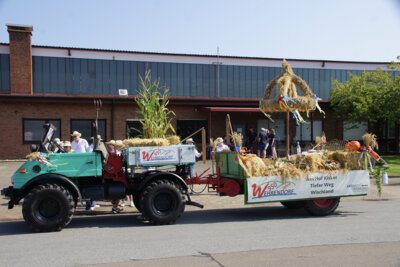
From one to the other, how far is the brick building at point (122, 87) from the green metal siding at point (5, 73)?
2.2 inches

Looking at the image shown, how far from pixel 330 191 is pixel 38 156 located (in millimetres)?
6003

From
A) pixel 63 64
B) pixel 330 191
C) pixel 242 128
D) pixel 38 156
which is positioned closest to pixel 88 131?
pixel 63 64

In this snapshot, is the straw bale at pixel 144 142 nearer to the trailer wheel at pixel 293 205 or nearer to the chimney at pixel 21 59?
the trailer wheel at pixel 293 205

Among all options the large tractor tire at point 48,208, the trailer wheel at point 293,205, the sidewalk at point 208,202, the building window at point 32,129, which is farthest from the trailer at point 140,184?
the building window at point 32,129

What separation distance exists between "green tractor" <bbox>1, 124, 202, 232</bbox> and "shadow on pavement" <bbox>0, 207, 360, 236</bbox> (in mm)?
Answer: 462

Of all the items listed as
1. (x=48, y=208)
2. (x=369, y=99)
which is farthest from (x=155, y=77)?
(x=48, y=208)

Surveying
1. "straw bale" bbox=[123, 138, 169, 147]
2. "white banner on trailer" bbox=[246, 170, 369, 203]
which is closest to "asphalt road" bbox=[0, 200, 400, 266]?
"white banner on trailer" bbox=[246, 170, 369, 203]

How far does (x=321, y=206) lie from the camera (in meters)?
8.38

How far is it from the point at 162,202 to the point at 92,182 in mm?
1524

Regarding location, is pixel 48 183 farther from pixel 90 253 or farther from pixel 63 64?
pixel 63 64

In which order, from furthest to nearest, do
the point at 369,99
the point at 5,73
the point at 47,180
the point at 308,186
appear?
the point at 5,73 < the point at 369,99 < the point at 308,186 < the point at 47,180

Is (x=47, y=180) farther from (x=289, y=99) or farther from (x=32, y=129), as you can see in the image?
(x=32, y=129)

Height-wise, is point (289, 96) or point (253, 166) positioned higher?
point (289, 96)

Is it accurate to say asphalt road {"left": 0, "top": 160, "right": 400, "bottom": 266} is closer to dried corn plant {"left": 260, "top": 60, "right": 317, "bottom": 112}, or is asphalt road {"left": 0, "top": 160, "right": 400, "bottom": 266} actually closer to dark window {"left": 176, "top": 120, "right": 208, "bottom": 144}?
dried corn plant {"left": 260, "top": 60, "right": 317, "bottom": 112}
